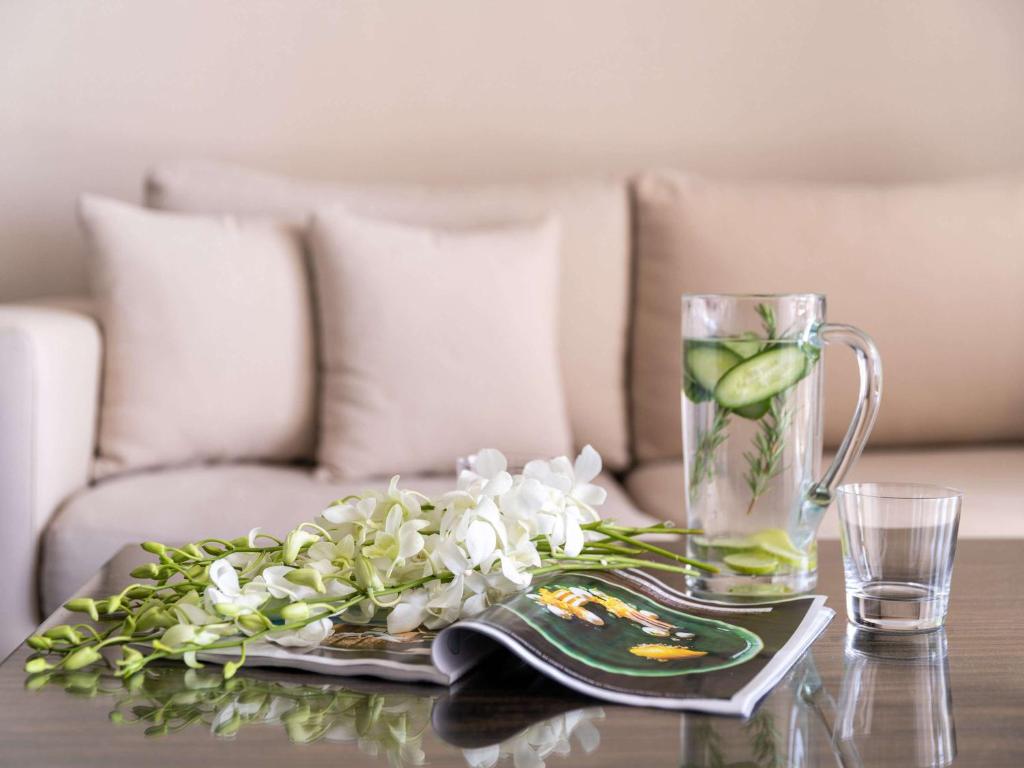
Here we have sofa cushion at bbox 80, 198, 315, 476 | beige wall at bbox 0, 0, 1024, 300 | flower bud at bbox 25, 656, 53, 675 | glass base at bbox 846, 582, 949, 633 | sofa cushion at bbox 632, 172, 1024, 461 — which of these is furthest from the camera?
beige wall at bbox 0, 0, 1024, 300

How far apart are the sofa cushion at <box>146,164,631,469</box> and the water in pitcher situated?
125 centimetres

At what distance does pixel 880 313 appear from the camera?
80.0 inches

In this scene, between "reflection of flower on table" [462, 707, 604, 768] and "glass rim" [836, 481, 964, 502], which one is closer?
"reflection of flower on table" [462, 707, 604, 768]

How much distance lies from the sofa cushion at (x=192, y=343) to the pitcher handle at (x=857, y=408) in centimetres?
127

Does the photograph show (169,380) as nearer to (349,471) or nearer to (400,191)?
(349,471)

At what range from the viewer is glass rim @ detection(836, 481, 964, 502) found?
71cm

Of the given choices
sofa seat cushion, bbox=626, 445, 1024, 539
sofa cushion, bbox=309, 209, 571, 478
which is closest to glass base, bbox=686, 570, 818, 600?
sofa seat cushion, bbox=626, 445, 1024, 539

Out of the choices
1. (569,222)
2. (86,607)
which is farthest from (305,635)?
(569,222)

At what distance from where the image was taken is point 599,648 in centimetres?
64

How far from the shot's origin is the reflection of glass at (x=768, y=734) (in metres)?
0.52

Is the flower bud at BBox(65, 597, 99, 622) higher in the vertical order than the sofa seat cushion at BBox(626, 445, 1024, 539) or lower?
higher

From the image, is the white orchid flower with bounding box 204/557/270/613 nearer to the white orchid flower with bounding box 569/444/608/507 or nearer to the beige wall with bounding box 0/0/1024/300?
the white orchid flower with bounding box 569/444/608/507

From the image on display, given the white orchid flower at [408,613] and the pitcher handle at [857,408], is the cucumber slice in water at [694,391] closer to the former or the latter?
the pitcher handle at [857,408]

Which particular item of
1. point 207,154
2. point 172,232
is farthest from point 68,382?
point 207,154
